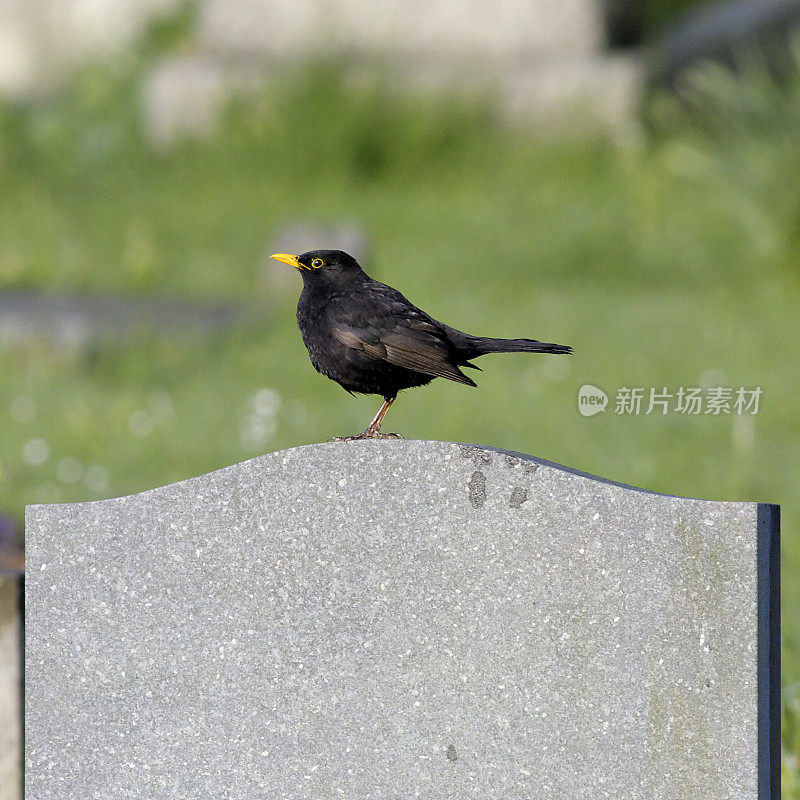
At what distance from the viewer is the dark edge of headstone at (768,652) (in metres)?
2.23

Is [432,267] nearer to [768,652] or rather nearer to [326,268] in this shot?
[326,268]

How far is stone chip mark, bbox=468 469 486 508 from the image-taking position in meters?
2.34

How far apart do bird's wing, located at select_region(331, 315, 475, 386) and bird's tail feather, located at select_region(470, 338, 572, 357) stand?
0.06 m

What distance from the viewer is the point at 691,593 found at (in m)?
2.25

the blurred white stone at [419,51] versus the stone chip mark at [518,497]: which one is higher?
the blurred white stone at [419,51]

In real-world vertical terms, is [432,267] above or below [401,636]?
above

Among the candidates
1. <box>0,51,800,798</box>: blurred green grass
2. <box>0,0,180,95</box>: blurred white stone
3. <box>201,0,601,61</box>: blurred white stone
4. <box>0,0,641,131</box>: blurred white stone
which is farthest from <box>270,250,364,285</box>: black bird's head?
<box>0,0,180,95</box>: blurred white stone

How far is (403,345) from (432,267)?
7.95m

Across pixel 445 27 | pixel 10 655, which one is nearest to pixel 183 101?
pixel 445 27

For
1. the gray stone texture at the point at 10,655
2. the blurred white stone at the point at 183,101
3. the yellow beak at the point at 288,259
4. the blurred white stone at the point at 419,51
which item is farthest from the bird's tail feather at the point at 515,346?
the blurred white stone at the point at 183,101

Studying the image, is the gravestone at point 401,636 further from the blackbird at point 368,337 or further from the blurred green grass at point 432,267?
the blurred green grass at point 432,267

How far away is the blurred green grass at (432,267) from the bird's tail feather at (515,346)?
5.52 ft

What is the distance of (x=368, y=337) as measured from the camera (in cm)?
231

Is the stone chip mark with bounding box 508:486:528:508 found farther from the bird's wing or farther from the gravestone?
the bird's wing
